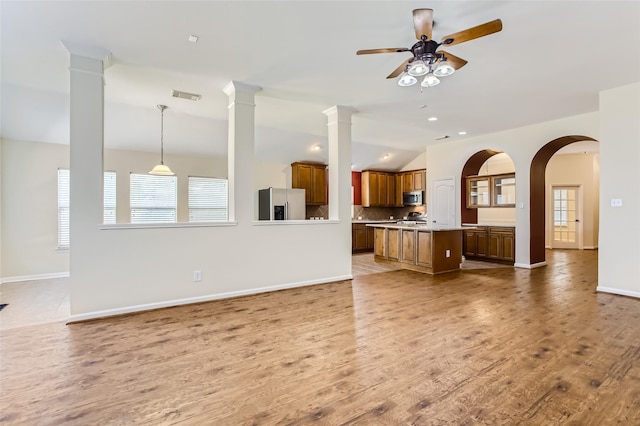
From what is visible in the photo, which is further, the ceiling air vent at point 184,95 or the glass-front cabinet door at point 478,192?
the glass-front cabinet door at point 478,192

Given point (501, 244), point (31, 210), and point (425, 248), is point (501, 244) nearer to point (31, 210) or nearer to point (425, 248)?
point (425, 248)

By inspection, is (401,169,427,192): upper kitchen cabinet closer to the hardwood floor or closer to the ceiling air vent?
the hardwood floor

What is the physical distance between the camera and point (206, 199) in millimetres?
7320

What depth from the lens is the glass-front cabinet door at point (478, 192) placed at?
24.7 ft

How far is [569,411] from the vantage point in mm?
1790

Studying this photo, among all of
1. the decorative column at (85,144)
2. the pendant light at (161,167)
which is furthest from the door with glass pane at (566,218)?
the decorative column at (85,144)

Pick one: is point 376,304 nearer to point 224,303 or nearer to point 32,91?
point 224,303

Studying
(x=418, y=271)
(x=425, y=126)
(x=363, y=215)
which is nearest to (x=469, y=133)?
(x=425, y=126)

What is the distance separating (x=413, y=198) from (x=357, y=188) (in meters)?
1.72

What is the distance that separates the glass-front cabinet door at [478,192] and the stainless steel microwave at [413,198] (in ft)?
6.14

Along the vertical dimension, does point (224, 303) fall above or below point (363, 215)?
below

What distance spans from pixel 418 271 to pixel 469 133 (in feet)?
10.5

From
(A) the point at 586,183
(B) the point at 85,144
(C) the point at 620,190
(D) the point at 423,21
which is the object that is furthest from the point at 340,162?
(A) the point at 586,183

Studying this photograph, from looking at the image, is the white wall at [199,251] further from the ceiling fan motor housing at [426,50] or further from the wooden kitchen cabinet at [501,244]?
the wooden kitchen cabinet at [501,244]
